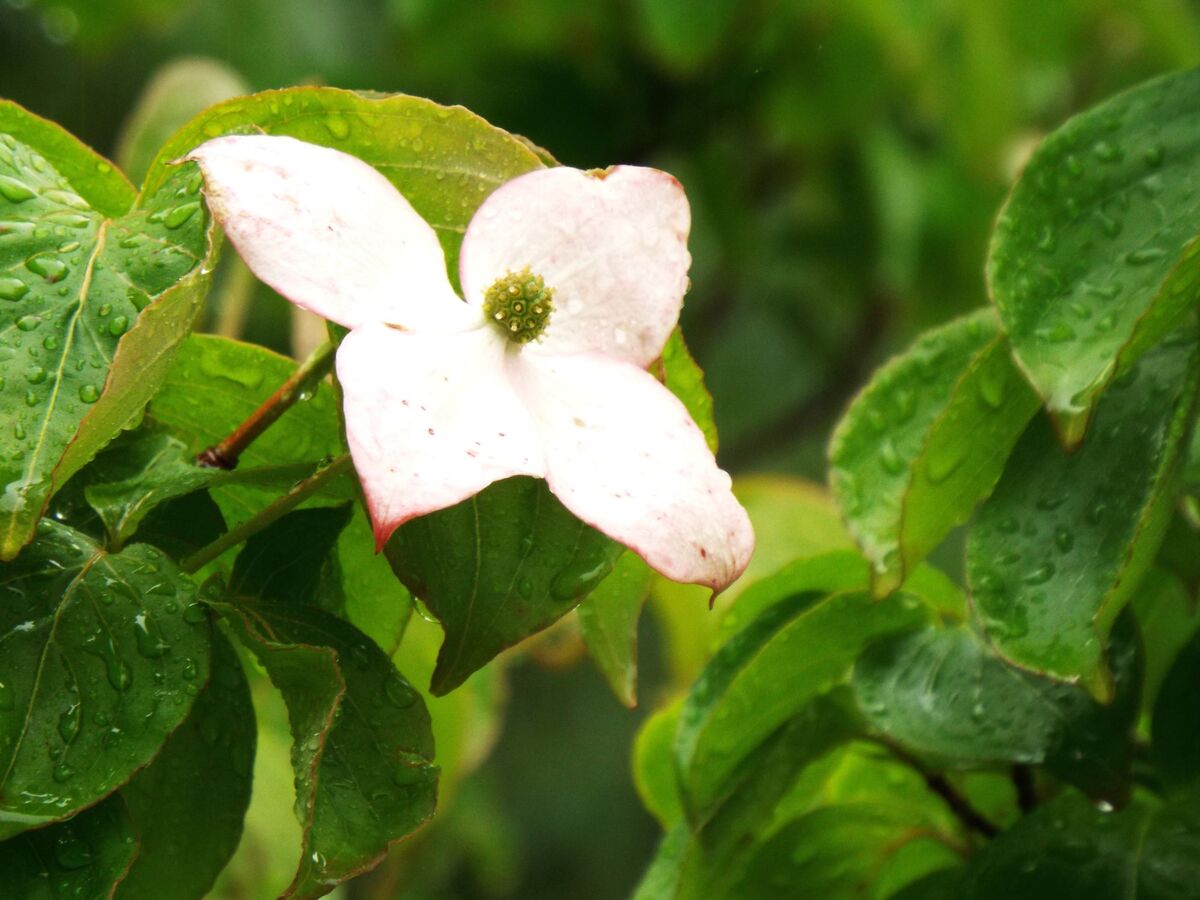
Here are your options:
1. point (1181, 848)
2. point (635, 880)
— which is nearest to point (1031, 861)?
point (1181, 848)

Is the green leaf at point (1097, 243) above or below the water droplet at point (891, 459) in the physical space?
above

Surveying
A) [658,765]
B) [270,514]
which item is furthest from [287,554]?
[658,765]

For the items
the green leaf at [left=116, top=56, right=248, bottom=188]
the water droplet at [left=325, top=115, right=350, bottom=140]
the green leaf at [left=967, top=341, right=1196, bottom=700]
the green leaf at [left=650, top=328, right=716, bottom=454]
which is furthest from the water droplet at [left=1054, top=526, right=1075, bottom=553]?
the green leaf at [left=116, top=56, right=248, bottom=188]

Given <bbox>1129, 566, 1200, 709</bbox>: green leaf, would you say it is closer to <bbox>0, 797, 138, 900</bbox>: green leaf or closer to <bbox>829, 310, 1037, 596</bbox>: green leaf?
<bbox>829, 310, 1037, 596</bbox>: green leaf

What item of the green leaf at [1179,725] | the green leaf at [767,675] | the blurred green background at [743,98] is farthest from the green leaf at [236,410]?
the blurred green background at [743,98]

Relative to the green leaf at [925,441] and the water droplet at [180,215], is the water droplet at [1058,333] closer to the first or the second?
the green leaf at [925,441]

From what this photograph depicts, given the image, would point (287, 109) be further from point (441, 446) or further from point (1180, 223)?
point (1180, 223)
